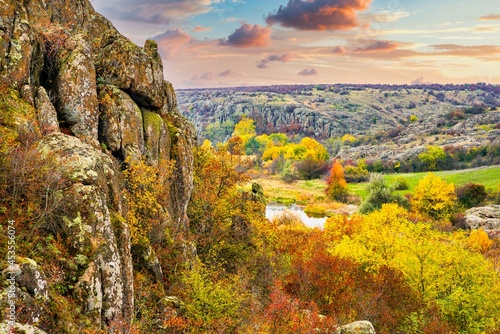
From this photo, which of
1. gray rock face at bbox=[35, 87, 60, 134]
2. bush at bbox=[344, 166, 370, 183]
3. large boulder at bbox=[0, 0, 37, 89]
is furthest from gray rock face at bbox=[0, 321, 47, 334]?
bush at bbox=[344, 166, 370, 183]

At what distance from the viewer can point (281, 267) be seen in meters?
36.5

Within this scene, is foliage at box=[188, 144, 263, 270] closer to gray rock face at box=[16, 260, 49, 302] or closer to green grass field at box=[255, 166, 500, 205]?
gray rock face at box=[16, 260, 49, 302]

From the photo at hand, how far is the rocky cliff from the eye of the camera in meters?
12.1

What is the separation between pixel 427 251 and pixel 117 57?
102ft

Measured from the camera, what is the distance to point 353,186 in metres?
131

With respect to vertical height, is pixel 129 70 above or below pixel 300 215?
above

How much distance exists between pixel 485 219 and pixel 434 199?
35.7 ft

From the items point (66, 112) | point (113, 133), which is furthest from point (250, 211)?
point (66, 112)

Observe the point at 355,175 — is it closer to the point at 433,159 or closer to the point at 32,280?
the point at 433,159

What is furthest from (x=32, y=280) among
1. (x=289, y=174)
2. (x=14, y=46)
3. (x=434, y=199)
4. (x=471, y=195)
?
(x=289, y=174)

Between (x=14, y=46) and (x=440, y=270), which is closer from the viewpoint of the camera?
(x=14, y=46)

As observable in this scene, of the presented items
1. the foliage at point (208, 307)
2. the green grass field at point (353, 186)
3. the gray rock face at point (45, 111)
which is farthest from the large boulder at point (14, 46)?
the green grass field at point (353, 186)

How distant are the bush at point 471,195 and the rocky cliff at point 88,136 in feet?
286

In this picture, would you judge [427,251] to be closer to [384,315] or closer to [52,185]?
[384,315]
